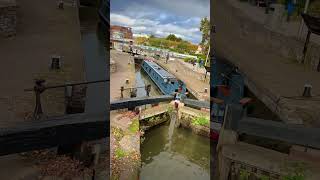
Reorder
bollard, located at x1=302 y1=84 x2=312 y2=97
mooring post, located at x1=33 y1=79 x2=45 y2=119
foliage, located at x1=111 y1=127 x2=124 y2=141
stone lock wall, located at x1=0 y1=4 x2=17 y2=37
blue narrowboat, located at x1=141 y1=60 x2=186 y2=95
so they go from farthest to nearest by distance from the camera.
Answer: stone lock wall, located at x1=0 y1=4 x2=17 y2=37
bollard, located at x1=302 y1=84 x2=312 y2=97
mooring post, located at x1=33 y1=79 x2=45 y2=119
foliage, located at x1=111 y1=127 x2=124 y2=141
blue narrowboat, located at x1=141 y1=60 x2=186 y2=95

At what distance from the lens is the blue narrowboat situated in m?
1.42

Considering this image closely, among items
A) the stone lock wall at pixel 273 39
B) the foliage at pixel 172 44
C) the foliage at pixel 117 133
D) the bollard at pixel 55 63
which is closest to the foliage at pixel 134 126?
the foliage at pixel 117 133

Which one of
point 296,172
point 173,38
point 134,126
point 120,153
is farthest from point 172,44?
point 296,172

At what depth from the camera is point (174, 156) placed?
1742mm

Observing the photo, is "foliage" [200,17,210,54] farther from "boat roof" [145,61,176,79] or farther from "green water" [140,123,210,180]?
"green water" [140,123,210,180]

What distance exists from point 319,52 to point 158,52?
0.88 m

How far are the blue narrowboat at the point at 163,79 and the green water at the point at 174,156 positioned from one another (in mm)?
165

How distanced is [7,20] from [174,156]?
112cm

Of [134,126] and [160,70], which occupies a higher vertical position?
[160,70]

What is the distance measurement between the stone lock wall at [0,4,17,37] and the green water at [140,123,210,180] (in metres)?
0.94

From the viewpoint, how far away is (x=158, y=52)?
1.49 m

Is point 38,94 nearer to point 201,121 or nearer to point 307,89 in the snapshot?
point 201,121

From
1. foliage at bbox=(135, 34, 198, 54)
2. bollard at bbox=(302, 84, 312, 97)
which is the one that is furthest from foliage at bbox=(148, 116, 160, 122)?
bollard at bbox=(302, 84, 312, 97)

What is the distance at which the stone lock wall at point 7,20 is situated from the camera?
1.98 m
